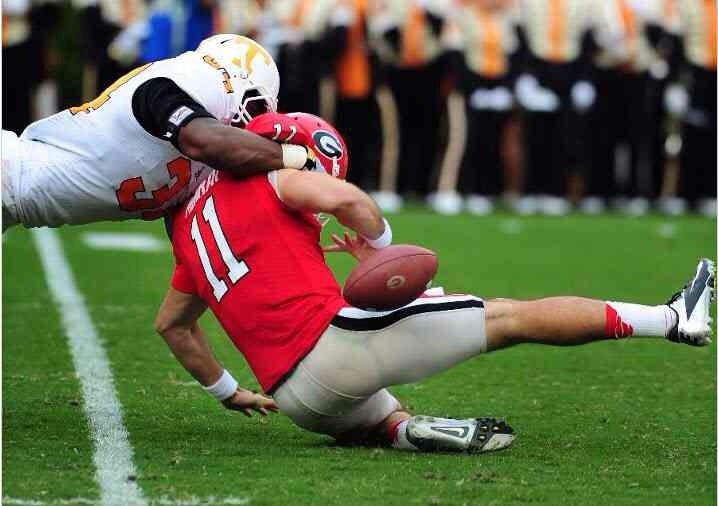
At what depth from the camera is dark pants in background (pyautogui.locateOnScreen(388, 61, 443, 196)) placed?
14.8 metres

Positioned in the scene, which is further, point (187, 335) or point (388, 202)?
point (388, 202)

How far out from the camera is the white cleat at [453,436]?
15.2 feet

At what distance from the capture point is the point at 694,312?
4.61 metres

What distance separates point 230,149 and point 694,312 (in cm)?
140

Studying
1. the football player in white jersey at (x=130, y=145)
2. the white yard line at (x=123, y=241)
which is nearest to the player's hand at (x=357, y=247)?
the football player in white jersey at (x=130, y=145)

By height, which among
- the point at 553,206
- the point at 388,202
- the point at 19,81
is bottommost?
the point at 553,206

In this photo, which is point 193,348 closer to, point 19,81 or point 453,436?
point 453,436

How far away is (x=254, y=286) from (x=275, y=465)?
510 mm

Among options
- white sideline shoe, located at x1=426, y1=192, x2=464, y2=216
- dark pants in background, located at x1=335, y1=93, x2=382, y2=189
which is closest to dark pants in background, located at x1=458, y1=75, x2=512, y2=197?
white sideline shoe, located at x1=426, y1=192, x2=464, y2=216

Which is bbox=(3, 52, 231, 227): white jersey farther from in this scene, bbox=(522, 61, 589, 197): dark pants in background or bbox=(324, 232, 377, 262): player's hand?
bbox=(522, 61, 589, 197): dark pants in background

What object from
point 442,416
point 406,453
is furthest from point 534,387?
point 406,453

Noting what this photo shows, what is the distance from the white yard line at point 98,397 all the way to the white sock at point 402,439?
2.53 feet

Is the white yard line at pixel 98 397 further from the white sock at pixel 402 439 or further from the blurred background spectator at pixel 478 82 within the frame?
the blurred background spectator at pixel 478 82

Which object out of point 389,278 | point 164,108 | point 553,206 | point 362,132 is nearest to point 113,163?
point 164,108
